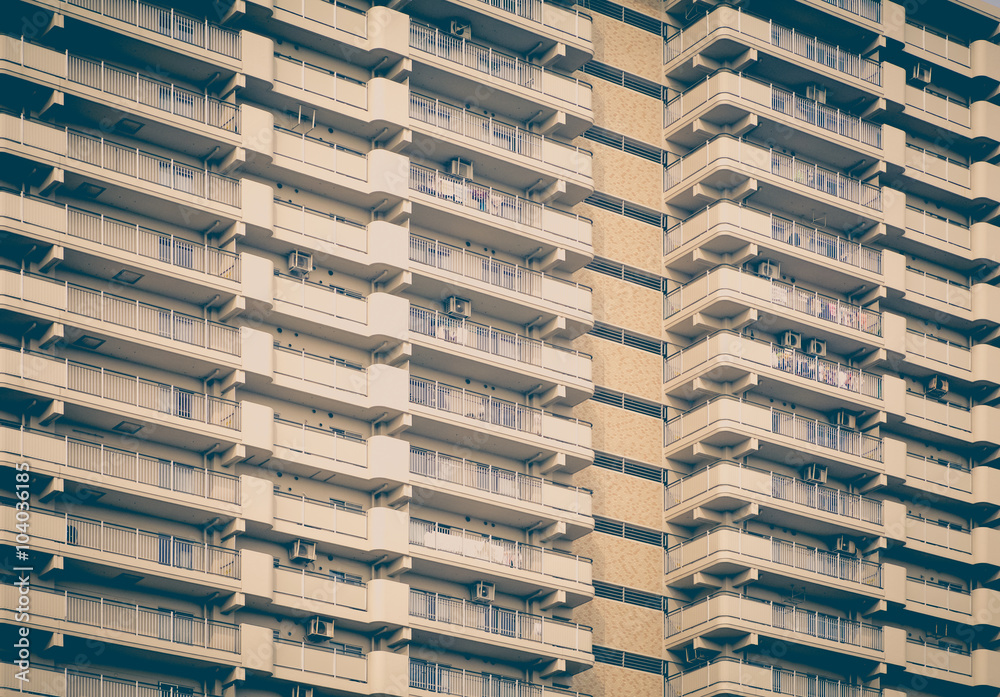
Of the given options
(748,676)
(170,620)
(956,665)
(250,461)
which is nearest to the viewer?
(170,620)

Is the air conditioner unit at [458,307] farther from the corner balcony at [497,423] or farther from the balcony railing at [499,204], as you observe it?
the balcony railing at [499,204]

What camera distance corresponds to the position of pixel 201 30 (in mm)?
71688

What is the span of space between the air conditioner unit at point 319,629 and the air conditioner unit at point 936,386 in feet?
98.8

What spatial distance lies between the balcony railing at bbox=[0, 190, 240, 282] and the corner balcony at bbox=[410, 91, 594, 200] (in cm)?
999

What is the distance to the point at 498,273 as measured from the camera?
7694 centimetres

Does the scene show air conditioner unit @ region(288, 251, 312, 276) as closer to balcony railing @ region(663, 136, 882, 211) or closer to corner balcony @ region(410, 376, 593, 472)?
corner balcony @ region(410, 376, 593, 472)

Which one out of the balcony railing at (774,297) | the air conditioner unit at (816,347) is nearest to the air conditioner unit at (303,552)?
the balcony railing at (774,297)

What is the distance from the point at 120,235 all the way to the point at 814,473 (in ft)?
96.6

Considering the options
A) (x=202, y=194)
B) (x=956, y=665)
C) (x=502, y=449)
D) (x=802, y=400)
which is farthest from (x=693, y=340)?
(x=202, y=194)

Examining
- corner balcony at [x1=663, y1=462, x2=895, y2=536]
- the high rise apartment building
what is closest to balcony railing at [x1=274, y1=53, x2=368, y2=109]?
the high rise apartment building

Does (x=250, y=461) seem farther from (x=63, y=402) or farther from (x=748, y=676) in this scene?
(x=748, y=676)

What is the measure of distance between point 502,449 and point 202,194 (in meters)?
14.7

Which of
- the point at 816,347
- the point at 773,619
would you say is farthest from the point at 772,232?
the point at 773,619

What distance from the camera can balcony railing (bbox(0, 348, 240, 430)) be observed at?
6531 cm
